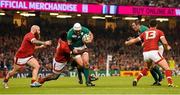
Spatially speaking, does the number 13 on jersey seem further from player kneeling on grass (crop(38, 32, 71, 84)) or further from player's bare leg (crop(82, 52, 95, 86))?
player kneeling on grass (crop(38, 32, 71, 84))

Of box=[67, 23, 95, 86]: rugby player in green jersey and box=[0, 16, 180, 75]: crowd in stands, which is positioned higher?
box=[67, 23, 95, 86]: rugby player in green jersey

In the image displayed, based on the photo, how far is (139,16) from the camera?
49.4m

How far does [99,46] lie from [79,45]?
3057cm

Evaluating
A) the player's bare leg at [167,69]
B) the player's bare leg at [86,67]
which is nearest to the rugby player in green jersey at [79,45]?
the player's bare leg at [86,67]

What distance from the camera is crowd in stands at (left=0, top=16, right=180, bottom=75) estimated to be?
44.5 metres

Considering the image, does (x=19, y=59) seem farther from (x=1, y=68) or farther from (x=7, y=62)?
(x=7, y=62)

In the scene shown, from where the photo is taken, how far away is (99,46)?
49.4 m

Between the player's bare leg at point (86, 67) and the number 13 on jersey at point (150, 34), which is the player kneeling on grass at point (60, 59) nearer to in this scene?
the player's bare leg at point (86, 67)

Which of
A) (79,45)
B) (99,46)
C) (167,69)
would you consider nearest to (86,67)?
(79,45)

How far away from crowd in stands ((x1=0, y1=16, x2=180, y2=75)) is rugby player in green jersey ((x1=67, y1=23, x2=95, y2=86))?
73.7ft

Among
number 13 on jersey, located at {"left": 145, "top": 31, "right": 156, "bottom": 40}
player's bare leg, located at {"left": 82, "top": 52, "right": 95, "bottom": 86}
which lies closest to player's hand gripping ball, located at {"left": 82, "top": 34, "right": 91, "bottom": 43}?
player's bare leg, located at {"left": 82, "top": 52, "right": 95, "bottom": 86}

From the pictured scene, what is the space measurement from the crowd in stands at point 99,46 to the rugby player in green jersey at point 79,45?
2245 centimetres

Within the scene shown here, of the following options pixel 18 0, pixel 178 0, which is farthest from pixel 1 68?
pixel 178 0

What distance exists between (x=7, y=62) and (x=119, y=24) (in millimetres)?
14798
